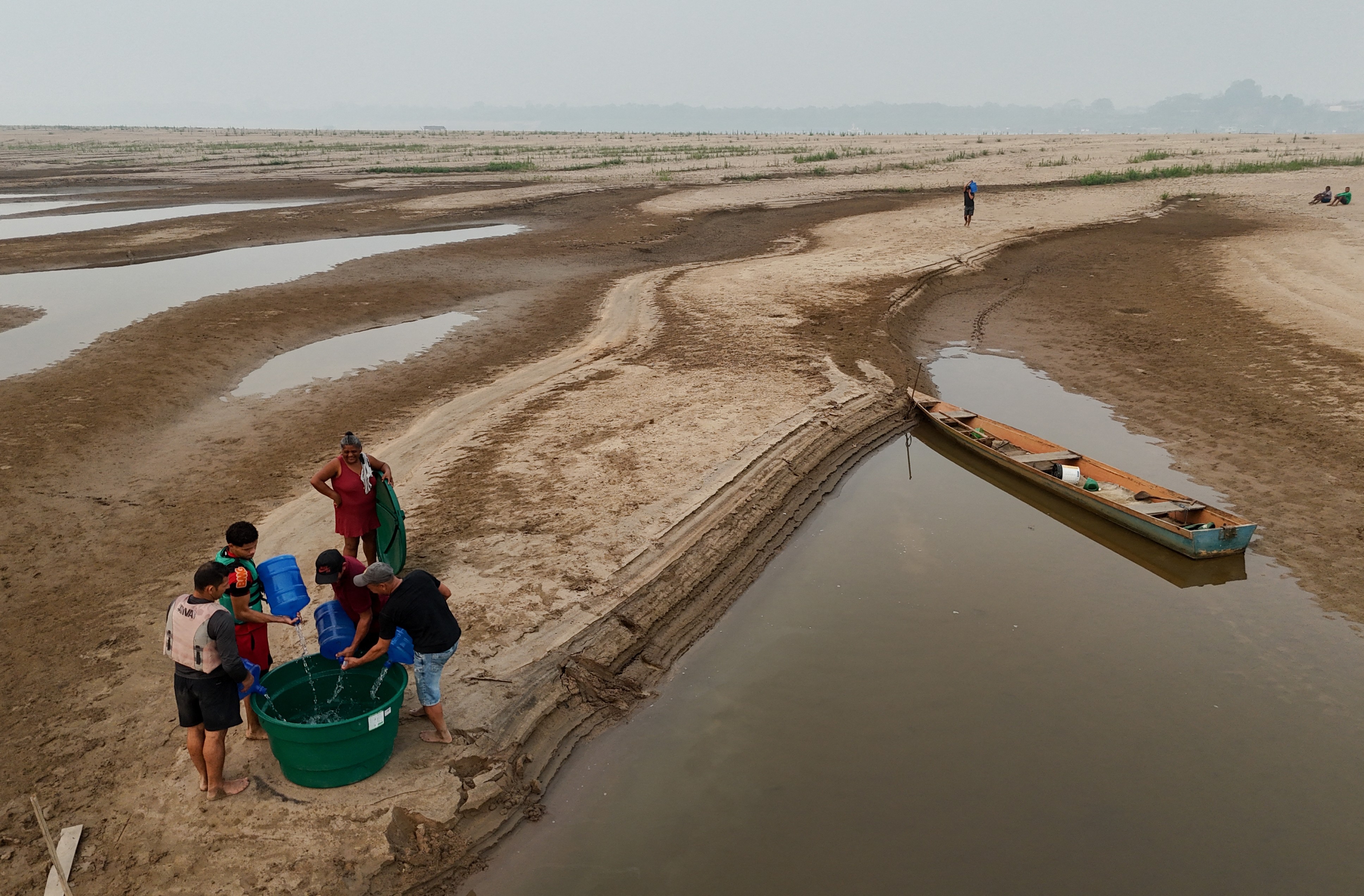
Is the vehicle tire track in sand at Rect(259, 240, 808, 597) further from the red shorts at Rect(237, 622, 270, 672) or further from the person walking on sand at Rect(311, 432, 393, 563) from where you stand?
the red shorts at Rect(237, 622, 270, 672)

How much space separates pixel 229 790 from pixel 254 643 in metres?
1.02

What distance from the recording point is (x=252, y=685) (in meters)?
6.00

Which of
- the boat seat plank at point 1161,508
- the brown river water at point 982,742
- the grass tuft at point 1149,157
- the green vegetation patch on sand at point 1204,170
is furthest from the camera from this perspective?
the grass tuft at point 1149,157

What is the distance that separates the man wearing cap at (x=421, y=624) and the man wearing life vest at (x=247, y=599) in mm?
614

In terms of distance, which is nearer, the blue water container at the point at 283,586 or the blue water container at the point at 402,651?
the blue water container at the point at 283,586

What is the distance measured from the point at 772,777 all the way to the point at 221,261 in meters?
27.5

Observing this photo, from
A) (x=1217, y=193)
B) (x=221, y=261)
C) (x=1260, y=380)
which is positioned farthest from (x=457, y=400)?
(x=1217, y=193)

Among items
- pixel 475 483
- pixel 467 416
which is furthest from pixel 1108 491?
pixel 467 416

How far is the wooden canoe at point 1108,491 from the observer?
9984 mm

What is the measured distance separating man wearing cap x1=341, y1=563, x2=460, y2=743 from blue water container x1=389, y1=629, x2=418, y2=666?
6 cm

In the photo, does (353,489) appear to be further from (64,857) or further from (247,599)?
(64,857)

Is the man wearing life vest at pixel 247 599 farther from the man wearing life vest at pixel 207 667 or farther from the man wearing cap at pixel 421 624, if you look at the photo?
the man wearing cap at pixel 421 624

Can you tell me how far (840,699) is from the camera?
308 inches

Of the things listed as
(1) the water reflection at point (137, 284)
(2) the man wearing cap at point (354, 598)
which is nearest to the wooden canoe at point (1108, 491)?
(2) the man wearing cap at point (354, 598)
